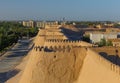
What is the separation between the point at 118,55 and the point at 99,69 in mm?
5659

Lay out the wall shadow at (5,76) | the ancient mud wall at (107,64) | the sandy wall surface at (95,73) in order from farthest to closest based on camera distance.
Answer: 1. the wall shadow at (5,76)
2. the sandy wall surface at (95,73)
3. the ancient mud wall at (107,64)

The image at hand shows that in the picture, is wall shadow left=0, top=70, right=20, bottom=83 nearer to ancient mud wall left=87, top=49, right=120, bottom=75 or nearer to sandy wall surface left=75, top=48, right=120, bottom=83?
sandy wall surface left=75, top=48, right=120, bottom=83

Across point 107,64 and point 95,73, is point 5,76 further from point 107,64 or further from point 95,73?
point 107,64

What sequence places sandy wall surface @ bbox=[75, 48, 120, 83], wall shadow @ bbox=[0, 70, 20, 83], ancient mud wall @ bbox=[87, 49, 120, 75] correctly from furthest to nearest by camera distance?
wall shadow @ bbox=[0, 70, 20, 83] → sandy wall surface @ bbox=[75, 48, 120, 83] → ancient mud wall @ bbox=[87, 49, 120, 75]

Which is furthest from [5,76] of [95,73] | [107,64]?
[107,64]

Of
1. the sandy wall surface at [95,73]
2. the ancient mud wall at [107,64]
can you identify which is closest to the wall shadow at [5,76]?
the sandy wall surface at [95,73]

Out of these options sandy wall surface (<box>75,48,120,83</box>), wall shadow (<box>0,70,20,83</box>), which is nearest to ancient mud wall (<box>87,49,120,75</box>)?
sandy wall surface (<box>75,48,120,83</box>)

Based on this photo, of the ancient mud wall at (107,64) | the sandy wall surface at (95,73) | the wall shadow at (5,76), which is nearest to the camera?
the ancient mud wall at (107,64)

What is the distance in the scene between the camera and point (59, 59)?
16.6 m

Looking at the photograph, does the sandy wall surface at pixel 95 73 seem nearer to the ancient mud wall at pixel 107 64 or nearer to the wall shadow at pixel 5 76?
the ancient mud wall at pixel 107 64

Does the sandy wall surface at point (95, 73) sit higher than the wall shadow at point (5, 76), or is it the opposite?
the sandy wall surface at point (95, 73)

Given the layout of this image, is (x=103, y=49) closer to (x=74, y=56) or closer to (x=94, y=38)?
(x=74, y=56)

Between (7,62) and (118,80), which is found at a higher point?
(118,80)


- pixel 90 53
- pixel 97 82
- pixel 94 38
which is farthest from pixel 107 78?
pixel 94 38
